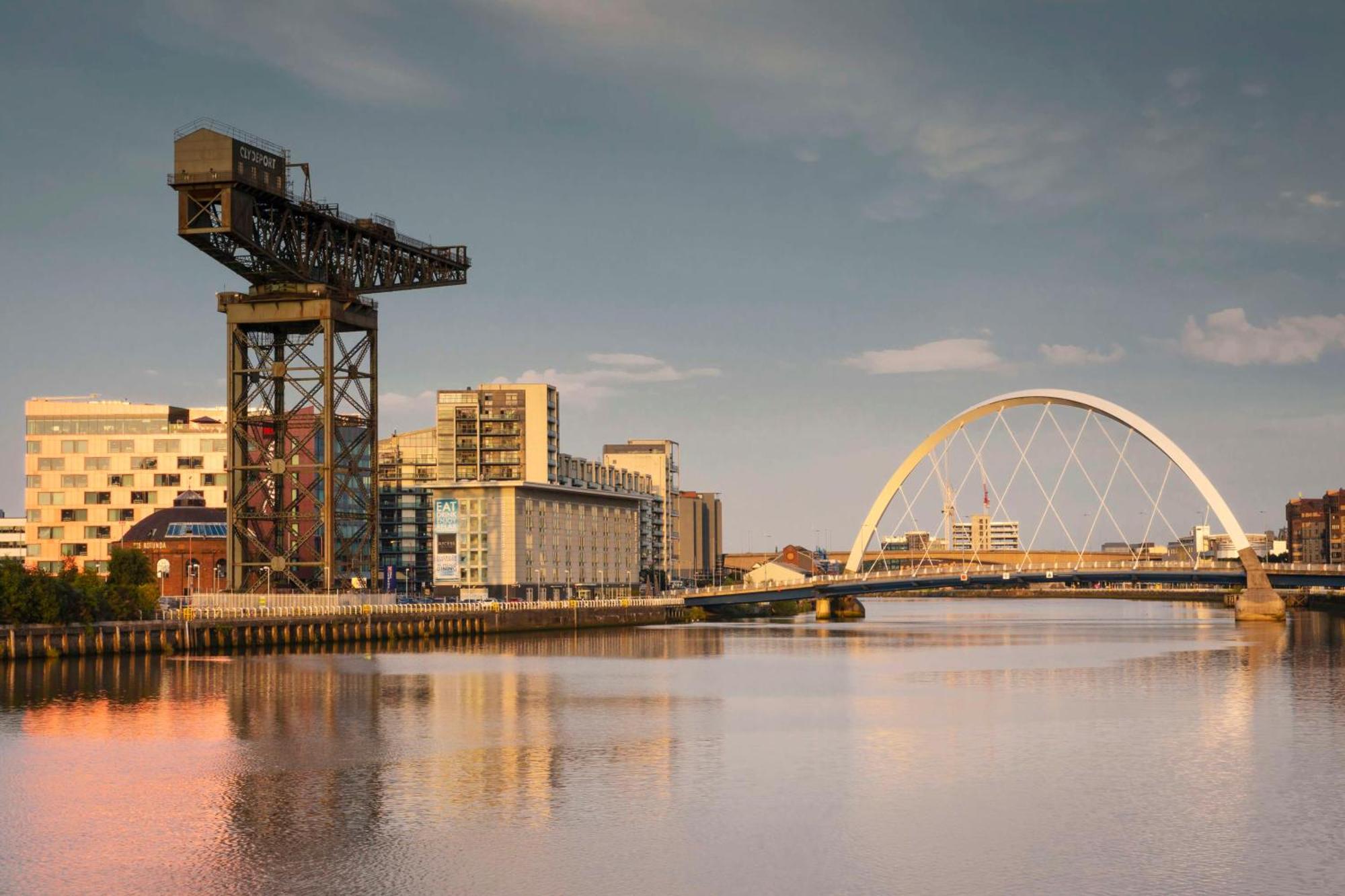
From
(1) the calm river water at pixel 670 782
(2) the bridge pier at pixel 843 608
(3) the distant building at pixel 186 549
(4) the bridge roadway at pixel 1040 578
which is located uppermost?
(3) the distant building at pixel 186 549

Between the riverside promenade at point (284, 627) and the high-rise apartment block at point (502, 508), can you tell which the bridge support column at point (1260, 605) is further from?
the high-rise apartment block at point (502, 508)

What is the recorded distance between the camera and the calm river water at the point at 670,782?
27125 mm

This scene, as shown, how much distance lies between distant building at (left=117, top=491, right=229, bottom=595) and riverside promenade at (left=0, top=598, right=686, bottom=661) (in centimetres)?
1665

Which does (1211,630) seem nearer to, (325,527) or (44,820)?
(325,527)

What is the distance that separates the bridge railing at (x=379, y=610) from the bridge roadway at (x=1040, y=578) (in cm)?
1491

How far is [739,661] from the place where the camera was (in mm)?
81000

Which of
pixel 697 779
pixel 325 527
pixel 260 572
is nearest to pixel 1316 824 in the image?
pixel 697 779

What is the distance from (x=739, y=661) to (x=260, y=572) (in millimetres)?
36236

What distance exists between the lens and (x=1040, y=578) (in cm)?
11738

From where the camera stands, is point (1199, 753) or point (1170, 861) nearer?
point (1170, 861)

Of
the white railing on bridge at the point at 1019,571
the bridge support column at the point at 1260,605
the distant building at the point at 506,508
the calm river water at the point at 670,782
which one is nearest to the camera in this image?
the calm river water at the point at 670,782

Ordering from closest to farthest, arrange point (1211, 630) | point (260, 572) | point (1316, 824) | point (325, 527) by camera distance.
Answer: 1. point (1316, 824)
2. point (325, 527)
3. point (260, 572)
4. point (1211, 630)

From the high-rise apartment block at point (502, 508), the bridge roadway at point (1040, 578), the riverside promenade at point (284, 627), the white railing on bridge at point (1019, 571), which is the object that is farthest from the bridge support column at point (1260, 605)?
the high-rise apartment block at point (502, 508)

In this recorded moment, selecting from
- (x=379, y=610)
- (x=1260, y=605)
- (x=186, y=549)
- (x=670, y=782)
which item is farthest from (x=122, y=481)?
(x=670, y=782)
